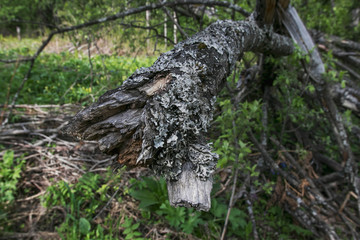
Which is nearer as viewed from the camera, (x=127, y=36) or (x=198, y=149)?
(x=198, y=149)

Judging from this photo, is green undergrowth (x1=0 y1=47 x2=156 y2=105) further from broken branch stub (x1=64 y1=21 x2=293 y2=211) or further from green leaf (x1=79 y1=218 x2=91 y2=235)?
broken branch stub (x1=64 y1=21 x2=293 y2=211)

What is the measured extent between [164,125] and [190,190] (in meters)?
0.23

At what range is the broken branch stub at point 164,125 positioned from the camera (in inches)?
28.8

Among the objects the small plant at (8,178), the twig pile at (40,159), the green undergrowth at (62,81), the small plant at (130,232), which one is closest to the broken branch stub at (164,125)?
the small plant at (130,232)

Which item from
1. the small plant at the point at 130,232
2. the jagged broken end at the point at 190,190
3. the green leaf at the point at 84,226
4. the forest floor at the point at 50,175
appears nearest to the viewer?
the jagged broken end at the point at 190,190

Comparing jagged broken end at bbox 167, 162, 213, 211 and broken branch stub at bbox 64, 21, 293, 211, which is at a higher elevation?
broken branch stub at bbox 64, 21, 293, 211

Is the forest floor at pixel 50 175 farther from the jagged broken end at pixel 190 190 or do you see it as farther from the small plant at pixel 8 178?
the jagged broken end at pixel 190 190

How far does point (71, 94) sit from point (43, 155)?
152 centimetres

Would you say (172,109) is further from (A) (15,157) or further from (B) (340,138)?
(A) (15,157)

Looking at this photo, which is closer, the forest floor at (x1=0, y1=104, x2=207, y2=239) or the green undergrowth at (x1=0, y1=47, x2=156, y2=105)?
the forest floor at (x1=0, y1=104, x2=207, y2=239)

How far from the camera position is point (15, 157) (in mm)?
2721

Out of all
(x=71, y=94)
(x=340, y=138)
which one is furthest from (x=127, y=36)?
(x=340, y=138)

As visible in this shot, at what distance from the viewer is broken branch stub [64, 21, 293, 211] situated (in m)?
0.73

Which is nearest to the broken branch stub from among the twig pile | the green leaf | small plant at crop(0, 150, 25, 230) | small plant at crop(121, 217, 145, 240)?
small plant at crop(121, 217, 145, 240)
